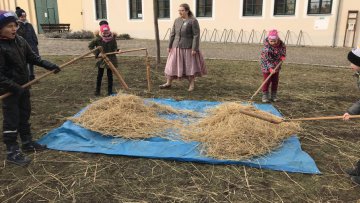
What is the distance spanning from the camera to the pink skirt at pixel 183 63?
6488 millimetres

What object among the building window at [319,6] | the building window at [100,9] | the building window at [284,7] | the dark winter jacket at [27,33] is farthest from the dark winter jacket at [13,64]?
the building window at [100,9]

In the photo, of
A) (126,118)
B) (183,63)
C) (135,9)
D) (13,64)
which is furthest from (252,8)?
(13,64)

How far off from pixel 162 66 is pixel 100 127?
5266 mm

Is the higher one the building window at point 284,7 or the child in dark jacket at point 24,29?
the building window at point 284,7

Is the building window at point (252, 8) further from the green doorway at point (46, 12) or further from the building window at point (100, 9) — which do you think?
the green doorway at point (46, 12)

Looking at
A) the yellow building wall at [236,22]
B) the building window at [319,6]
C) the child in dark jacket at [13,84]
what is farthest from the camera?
the yellow building wall at [236,22]

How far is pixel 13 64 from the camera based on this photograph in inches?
139

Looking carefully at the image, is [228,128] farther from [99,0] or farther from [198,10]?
[99,0]

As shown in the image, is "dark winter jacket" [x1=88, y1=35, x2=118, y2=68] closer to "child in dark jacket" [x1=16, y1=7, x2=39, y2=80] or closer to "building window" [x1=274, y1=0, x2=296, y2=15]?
"child in dark jacket" [x1=16, y1=7, x2=39, y2=80]

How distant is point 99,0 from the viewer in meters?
19.2

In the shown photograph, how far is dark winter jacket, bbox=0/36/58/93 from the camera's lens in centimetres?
340

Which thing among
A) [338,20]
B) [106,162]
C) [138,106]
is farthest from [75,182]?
[338,20]

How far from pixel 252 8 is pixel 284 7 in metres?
1.46

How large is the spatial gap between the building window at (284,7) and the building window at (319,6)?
2.36 feet
